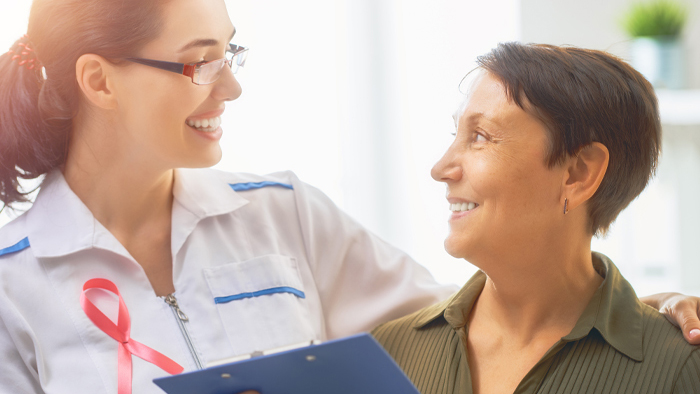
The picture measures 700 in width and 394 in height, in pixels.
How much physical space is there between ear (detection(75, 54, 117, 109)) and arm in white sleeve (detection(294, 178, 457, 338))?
53cm

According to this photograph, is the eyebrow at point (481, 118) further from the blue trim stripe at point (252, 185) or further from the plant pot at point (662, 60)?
the plant pot at point (662, 60)

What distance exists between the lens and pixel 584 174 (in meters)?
→ 1.42

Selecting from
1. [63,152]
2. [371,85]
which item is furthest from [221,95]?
[371,85]

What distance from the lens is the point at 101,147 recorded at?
161 cm

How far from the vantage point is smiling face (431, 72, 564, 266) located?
1.39 m

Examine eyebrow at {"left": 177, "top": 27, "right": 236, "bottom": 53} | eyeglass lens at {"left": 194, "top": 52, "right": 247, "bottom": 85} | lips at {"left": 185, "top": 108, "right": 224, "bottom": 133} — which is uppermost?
eyebrow at {"left": 177, "top": 27, "right": 236, "bottom": 53}

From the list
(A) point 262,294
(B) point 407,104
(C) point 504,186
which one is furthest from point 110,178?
(B) point 407,104

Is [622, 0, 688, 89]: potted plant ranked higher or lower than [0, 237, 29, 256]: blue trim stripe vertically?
higher

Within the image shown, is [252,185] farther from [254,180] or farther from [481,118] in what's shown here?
[481,118]

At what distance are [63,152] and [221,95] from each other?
402 mm

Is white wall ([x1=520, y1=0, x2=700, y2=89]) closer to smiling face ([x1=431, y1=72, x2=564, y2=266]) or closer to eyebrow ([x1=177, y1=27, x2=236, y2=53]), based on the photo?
smiling face ([x1=431, y1=72, x2=564, y2=266])

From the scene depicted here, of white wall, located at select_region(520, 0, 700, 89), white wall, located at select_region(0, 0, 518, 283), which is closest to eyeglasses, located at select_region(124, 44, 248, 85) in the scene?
white wall, located at select_region(0, 0, 518, 283)

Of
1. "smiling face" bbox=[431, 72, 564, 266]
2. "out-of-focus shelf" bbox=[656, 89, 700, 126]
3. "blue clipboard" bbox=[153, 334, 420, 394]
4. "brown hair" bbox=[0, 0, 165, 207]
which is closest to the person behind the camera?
"blue clipboard" bbox=[153, 334, 420, 394]

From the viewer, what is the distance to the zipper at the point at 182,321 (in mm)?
1521
